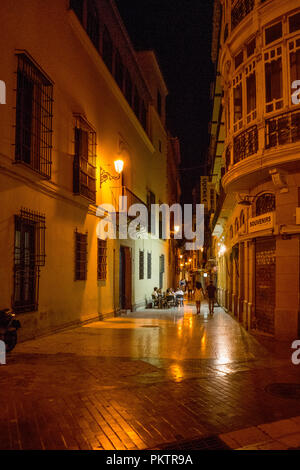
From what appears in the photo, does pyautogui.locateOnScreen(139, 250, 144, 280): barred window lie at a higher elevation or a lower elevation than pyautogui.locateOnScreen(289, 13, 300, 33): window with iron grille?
lower

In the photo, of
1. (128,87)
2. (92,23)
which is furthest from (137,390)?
(128,87)

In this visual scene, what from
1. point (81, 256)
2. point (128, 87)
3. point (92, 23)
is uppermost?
point (92, 23)

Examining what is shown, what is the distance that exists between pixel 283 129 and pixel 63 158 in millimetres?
6515

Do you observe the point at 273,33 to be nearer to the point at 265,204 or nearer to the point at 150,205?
the point at 265,204

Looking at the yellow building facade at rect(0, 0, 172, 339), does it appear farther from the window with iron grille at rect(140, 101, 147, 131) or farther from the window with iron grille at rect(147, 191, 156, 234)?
the window with iron grille at rect(147, 191, 156, 234)

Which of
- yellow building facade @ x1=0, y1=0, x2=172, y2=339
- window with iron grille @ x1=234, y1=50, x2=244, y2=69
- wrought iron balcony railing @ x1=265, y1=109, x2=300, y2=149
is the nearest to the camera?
yellow building facade @ x1=0, y1=0, x2=172, y2=339

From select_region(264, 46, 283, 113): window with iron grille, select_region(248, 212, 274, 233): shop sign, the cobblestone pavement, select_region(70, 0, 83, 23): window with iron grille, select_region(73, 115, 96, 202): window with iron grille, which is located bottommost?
the cobblestone pavement

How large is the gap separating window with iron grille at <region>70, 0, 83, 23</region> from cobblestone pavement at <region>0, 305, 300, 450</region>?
10.6 m

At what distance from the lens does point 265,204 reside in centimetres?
1306

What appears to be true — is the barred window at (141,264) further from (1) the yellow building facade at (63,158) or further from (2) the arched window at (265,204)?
(2) the arched window at (265,204)

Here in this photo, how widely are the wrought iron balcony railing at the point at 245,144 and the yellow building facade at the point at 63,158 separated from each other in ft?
16.6

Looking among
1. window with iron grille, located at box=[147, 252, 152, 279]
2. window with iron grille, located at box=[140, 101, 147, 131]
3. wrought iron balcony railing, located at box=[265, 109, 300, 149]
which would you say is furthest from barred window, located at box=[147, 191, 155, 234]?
wrought iron balcony railing, located at box=[265, 109, 300, 149]

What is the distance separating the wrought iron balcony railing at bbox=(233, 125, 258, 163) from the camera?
472 inches

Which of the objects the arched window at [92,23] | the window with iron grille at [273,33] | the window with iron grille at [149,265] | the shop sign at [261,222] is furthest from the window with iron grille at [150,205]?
the window with iron grille at [273,33]
